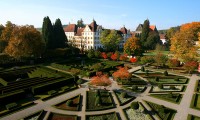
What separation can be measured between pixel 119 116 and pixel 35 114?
14.1 m

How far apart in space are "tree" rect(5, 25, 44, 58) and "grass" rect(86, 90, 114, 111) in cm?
3352

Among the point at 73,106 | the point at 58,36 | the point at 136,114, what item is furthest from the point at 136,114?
the point at 58,36

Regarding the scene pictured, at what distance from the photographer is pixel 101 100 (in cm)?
3647

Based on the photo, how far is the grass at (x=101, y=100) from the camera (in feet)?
112

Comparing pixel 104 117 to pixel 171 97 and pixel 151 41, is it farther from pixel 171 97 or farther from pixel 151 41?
pixel 151 41

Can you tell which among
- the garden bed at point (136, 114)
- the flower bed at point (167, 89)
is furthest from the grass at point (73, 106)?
the flower bed at point (167, 89)

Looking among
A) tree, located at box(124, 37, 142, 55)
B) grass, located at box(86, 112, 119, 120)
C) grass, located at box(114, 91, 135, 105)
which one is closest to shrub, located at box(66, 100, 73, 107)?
grass, located at box(86, 112, 119, 120)

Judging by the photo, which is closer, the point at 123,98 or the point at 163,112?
the point at 163,112

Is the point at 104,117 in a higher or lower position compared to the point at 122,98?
lower

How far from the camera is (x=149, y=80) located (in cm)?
5166

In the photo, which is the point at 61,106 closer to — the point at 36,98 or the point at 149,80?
the point at 36,98

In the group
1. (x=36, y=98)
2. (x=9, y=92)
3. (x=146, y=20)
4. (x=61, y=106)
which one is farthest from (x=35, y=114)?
(x=146, y=20)

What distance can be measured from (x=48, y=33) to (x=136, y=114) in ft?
197

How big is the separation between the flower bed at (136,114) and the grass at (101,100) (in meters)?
3.36
